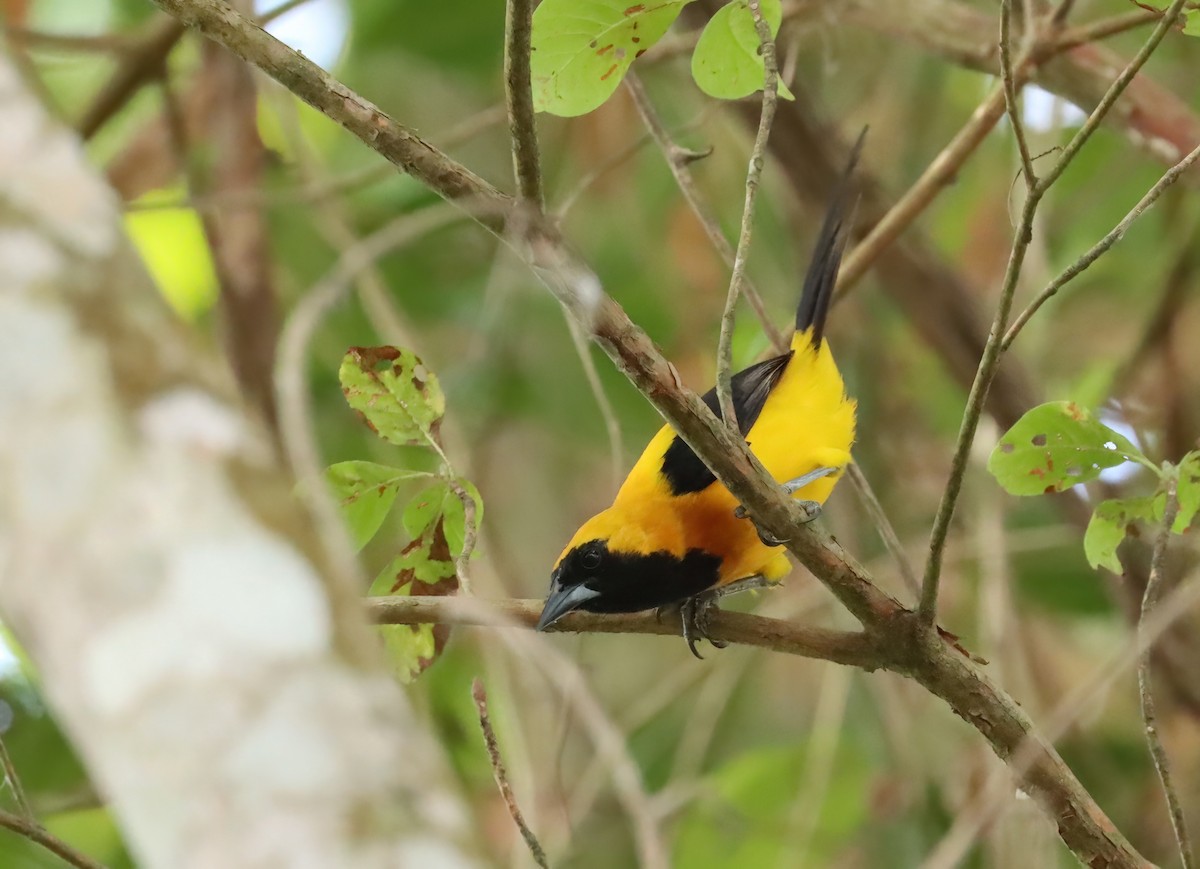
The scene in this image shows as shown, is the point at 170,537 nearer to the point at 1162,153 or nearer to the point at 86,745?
the point at 86,745

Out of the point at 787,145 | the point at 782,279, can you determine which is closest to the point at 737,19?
the point at 787,145

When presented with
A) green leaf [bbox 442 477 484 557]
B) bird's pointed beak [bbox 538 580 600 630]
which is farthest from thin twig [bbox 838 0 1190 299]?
green leaf [bbox 442 477 484 557]

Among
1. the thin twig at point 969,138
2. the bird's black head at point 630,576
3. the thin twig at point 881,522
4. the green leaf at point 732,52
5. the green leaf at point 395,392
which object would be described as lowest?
the thin twig at point 881,522

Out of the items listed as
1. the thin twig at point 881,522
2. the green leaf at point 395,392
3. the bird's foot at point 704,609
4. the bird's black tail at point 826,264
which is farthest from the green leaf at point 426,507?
the bird's black tail at point 826,264

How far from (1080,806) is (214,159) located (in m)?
3.38

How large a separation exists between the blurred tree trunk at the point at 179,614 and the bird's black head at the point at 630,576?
5.72 ft

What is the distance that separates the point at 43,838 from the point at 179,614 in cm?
96

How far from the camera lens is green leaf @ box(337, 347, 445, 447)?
6.12 feet

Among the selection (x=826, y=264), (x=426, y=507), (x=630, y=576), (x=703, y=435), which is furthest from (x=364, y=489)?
(x=826, y=264)

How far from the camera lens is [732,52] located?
1883 millimetres

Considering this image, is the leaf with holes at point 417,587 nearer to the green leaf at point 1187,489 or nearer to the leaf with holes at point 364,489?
the leaf with holes at point 364,489

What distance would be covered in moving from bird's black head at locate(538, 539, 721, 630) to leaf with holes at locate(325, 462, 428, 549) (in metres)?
0.77

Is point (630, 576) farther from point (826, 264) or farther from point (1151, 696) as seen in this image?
point (1151, 696)

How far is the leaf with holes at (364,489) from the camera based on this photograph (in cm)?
193
